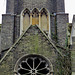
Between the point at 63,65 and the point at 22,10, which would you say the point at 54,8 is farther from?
the point at 63,65

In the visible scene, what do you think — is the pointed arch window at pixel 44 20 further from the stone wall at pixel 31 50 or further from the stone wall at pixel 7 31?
the stone wall at pixel 31 50

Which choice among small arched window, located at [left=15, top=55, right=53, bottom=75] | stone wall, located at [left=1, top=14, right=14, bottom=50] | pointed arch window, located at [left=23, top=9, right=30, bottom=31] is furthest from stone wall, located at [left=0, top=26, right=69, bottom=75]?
pointed arch window, located at [left=23, top=9, right=30, bottom=31]

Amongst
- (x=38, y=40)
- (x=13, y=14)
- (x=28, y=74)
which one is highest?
(x=13, y=14)

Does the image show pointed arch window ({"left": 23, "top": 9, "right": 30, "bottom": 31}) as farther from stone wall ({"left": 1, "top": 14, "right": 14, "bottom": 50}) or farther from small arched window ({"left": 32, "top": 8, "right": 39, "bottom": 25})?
stone wall ({"left": 1, "top": 14, "right": 14, "bottom": 50})

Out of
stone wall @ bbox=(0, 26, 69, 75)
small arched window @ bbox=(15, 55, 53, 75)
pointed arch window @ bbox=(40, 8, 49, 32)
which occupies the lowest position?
small arched window @ bbox=(15, 55, 53, 75)

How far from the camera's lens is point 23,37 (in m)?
21.1

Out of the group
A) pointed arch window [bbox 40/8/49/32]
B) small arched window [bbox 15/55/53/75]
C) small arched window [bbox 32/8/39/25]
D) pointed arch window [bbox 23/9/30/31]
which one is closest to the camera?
small arched window [bbox 15/55/53/75]

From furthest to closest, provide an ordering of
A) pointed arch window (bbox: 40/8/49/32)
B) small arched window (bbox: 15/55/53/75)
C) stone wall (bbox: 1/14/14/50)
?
pointed arch window (bbox: 40/8/49/32), stone wall (bbox: 1/14/14/50), small arched window (bbox: 15/55/53/75)

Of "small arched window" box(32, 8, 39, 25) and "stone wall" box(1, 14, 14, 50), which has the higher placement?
"small arched window" box(32, 8, 39, 25)

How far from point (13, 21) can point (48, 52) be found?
919 cm

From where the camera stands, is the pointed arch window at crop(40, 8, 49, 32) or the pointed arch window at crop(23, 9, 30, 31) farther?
the pointed arch window at crop(23, 9, 30, 31)

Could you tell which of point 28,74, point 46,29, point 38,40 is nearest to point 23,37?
point 38,40

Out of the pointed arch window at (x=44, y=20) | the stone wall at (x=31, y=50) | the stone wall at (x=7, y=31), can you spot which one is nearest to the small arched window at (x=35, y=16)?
the pointed arch window at (x=44, y=20)

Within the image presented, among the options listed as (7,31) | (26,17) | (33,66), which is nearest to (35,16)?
(26,17)
